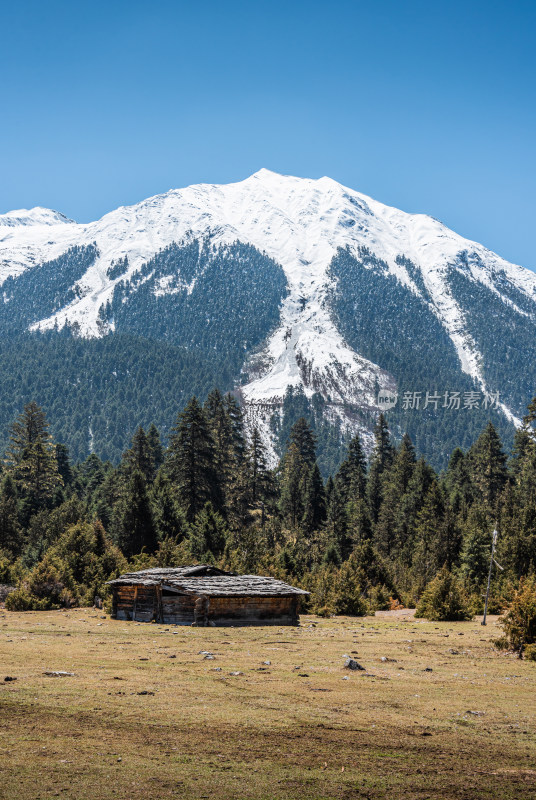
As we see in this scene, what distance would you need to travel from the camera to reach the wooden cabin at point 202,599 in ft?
117

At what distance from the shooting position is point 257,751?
12.6 metres

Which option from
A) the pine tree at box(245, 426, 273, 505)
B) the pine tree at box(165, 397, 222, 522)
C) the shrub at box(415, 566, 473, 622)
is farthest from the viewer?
the pine tree at box(245, 426, 273, 505)

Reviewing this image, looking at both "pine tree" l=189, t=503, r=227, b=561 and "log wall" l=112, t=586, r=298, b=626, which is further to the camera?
"pine tree" l=189, t=503, r=227, b=561

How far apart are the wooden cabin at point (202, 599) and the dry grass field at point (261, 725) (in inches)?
391

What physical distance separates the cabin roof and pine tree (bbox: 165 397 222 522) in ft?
121

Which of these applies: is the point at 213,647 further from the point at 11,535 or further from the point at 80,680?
the point at 11,535

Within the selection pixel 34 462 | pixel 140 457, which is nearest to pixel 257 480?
pixel 140 457

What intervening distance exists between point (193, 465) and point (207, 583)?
4081 centimetres

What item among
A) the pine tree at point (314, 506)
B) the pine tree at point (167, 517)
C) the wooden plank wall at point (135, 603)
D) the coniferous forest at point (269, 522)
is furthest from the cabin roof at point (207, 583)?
the pine tree at point (314, 506)

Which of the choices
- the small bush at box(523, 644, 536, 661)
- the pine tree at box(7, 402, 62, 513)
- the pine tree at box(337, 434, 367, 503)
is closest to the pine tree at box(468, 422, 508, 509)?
the pine tree at box(337, 434, 367, 503)

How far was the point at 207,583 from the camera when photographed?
36.7 metres

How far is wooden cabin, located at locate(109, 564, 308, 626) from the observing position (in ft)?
117

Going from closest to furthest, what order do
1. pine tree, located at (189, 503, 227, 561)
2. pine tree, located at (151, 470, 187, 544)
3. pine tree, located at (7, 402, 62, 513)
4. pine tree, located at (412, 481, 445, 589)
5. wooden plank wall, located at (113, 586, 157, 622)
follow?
wooden plank wall, located at (113, 586, 157, 622) → pine tree, located at (189, 503, 227, 561) → pine tree, located at (412, 481, 445, 589) → pine tree, located at (151, 470, 187, 544) → pine tree, located at (7, 402, 62, 513)

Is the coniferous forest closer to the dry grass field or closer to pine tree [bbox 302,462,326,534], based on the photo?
pine tree [bbox 302,462,326,534]
